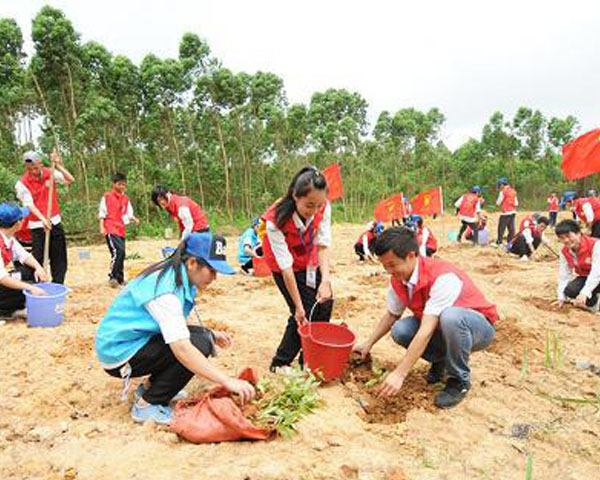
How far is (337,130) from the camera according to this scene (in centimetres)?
2203

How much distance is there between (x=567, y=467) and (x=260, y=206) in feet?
60.0

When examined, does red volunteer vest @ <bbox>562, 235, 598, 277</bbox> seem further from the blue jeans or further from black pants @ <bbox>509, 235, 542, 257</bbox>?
black pants @ <bbox>509, 235, 542, 257</bbox>

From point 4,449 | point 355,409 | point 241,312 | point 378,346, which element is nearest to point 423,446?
point 355,409

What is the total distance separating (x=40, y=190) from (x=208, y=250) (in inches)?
150

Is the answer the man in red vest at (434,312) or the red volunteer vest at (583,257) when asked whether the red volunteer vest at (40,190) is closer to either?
the man in red vest at (434,312)

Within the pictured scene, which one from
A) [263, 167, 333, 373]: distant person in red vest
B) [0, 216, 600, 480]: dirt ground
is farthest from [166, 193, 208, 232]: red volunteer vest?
[263, 167, 333, 373]: distant person in red vest

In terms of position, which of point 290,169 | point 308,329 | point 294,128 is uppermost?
point 294,128

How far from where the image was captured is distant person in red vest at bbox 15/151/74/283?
498cm

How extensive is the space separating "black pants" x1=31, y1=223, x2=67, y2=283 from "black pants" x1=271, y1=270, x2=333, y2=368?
3173 mm

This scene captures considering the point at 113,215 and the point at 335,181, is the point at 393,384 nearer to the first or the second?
the point at 113,215

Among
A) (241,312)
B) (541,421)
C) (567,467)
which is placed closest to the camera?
(567,467)

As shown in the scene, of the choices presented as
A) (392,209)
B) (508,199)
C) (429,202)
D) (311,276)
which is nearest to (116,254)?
(311,276)

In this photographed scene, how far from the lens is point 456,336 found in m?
2.67

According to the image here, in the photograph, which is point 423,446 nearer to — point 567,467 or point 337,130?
point 567,467
